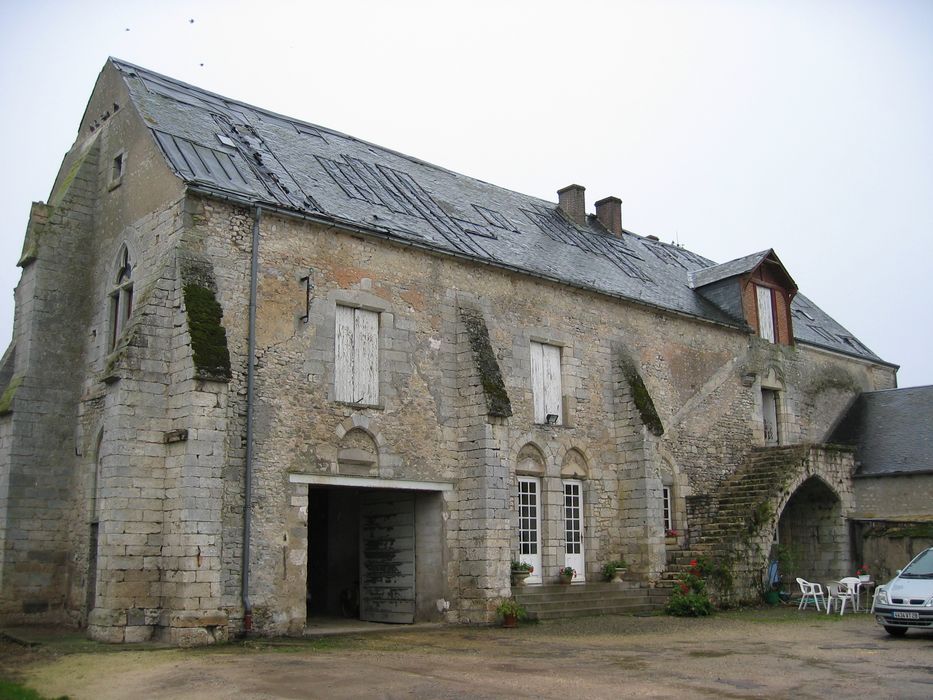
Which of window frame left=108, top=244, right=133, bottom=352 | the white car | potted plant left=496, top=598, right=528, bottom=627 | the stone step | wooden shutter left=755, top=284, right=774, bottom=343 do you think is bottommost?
the stone step

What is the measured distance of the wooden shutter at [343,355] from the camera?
15047mm

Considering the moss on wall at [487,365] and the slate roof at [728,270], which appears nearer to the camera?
the moss on wall at [487,365]

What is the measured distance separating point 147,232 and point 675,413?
1229 centimetres

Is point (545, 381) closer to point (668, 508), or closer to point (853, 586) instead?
point (668, 508)

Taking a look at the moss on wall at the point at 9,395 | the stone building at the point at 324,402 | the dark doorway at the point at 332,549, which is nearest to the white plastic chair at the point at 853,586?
the stone building at the point at 324,402

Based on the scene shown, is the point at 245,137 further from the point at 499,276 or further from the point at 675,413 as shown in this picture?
the point at 675,413

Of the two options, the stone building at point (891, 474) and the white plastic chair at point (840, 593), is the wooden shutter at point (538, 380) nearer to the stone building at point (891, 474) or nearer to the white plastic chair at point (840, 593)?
the white plastic chair at point (840, 593)

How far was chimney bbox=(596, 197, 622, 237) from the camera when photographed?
25.8 m

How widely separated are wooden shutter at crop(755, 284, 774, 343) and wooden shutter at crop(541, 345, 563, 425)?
8060 millimetres

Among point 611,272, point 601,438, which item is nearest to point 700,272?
point 611,272

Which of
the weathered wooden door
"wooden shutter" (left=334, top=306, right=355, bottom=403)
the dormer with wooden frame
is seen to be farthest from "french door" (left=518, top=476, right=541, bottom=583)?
the dormer with wooden frame

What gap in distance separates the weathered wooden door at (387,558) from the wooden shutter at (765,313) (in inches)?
482

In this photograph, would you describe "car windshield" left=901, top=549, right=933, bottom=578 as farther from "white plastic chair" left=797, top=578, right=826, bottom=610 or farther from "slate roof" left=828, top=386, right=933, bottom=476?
"slate roof" left=828, top=386, right=933, bottom=476

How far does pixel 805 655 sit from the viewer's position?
11297mm
